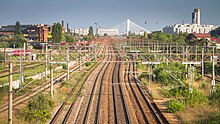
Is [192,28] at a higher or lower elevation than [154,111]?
higher

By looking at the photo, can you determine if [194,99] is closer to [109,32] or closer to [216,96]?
[216,96]

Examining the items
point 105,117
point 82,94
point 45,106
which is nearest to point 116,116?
point 105,117

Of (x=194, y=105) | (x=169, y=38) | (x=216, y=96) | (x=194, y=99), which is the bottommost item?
(x=194, y=105)

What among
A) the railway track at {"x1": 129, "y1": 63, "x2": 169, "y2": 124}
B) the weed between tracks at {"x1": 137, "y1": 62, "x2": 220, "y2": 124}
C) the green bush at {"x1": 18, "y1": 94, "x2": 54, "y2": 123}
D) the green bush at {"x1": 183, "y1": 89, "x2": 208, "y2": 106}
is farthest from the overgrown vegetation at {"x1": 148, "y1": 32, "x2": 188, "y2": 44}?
the green bush at {"x1": 18, "y1": 94, "x2": 54, "y2": 123}

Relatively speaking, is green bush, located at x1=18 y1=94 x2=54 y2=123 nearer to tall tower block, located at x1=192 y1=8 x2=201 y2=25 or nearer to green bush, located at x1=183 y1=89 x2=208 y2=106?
green bush, located at x1=183 y1=89 x2=208 y2=106

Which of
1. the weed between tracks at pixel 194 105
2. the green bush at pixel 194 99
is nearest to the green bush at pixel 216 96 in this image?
the weed between tracks at pixel 194 105

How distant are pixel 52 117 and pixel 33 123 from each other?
1.12m

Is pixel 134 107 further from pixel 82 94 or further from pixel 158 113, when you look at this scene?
pixel 82 94

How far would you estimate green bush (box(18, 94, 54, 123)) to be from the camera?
10094 millimetres

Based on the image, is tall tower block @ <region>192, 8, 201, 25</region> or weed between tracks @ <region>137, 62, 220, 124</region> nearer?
weed between tracks @ <region>137, 62, 220, 124</region>

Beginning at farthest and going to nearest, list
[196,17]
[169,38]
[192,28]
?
1. [196,17]
2. [192,28]
3. [169,38]

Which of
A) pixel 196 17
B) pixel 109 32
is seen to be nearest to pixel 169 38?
pixel 109 32

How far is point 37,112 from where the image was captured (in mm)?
10367

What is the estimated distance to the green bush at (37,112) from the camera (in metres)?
10.1
